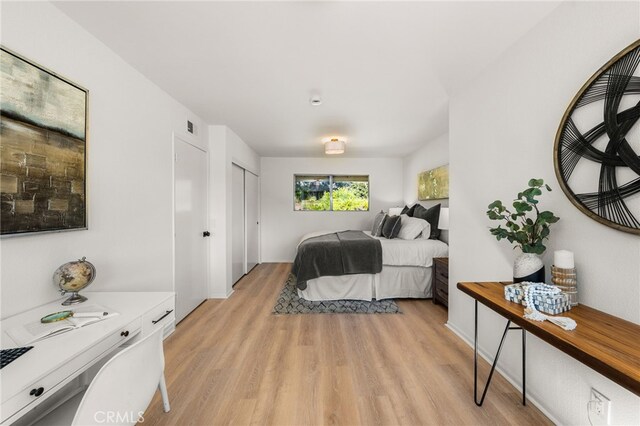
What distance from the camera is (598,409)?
125 centimetres

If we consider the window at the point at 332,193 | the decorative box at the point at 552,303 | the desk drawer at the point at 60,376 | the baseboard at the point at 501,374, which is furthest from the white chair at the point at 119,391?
the window at the point at 332,193

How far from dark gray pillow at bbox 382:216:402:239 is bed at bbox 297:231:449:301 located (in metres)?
0.40

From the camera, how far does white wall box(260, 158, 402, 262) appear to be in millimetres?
5887

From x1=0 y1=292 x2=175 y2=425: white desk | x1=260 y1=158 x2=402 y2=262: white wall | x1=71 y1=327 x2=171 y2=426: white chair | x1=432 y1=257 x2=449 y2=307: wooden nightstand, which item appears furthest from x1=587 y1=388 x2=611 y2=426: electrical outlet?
x1=260 y1=158 x2=402 y2=262: white wall

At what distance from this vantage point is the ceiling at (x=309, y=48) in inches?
60.1

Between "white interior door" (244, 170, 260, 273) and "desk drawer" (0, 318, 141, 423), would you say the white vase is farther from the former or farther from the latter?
"white interior door" (244, 170, 260, 273)

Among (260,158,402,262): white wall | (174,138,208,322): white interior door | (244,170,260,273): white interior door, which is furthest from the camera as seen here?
(260,158,402,262): white wall

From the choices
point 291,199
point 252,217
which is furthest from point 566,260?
point 291,199

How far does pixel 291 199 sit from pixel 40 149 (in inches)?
182

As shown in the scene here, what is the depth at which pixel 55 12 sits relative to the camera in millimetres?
1524

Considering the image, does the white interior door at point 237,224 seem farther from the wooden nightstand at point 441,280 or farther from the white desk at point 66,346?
the wooden nightstand at point 441,280

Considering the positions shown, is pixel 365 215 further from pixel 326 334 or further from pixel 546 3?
pixel 546 3

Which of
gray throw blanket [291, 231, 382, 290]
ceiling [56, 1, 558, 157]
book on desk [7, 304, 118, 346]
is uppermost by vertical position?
ceiling [56, 1, 558, 157]

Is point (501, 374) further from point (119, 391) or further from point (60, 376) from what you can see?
point (60, 376)
